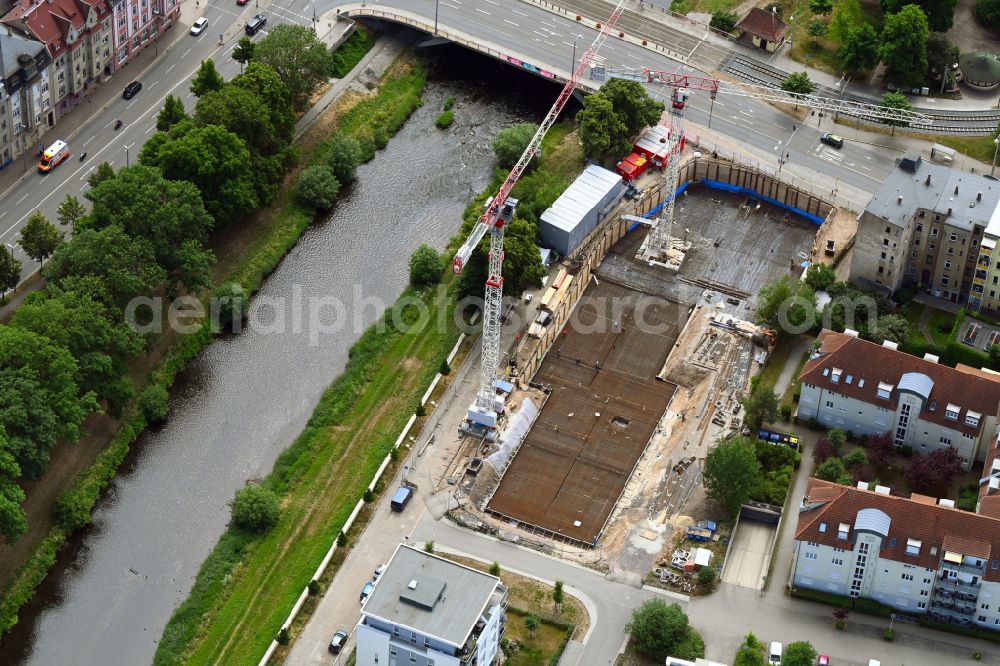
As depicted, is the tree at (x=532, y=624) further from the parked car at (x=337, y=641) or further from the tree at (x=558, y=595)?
the parked car at (x=337, y=641)

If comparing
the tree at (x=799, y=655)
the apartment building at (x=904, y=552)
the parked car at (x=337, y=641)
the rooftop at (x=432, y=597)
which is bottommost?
the parked car at (x=337, y=641)

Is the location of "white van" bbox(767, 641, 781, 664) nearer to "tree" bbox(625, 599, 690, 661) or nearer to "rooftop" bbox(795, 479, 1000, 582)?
"tree" bbox(625, 599, 690, 661)

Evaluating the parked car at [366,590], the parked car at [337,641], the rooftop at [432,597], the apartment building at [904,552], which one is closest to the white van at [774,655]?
the apartment building at [904,552]

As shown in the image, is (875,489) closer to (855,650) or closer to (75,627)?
(855,650)

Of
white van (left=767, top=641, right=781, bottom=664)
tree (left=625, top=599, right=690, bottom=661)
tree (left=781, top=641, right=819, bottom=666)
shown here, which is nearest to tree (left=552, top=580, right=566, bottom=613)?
tree (left=625, top=599, right=690, bottom=661)

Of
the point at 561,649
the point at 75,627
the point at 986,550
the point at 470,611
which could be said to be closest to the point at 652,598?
the point at 561,649

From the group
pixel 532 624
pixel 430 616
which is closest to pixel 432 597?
pixel 430 616
